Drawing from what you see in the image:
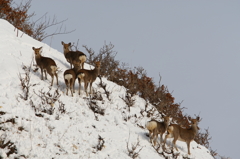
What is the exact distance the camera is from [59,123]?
7.23 metres

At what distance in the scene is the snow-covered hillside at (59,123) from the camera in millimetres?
6031

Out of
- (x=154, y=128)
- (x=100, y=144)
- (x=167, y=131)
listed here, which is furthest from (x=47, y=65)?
(x=167, y=131)

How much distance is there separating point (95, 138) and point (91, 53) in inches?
355

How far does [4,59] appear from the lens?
8984mm

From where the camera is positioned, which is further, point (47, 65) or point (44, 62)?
point (44, 62)

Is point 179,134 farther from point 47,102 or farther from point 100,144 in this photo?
point 47,102

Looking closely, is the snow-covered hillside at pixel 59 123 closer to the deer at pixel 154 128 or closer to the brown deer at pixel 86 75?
the deer at pixel 154 128

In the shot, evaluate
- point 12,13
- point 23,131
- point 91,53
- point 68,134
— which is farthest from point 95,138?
point 12,13

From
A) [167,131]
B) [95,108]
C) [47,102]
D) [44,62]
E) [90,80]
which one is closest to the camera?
[47,102]

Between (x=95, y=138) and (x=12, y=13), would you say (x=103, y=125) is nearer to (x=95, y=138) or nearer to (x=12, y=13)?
(x=95, y=138)

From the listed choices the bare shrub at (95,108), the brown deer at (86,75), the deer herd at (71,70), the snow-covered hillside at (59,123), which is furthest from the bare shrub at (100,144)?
the brown deer at (86,75)

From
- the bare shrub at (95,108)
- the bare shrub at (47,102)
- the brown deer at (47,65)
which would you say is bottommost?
the bare shrub at (47,102)

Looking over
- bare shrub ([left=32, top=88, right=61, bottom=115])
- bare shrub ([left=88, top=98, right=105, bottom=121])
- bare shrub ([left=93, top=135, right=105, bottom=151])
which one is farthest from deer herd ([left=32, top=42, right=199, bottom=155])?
bare shrub ([left=93, top=135, right=105, bottom=151])

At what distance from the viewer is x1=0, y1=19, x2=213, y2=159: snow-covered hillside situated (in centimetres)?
603
